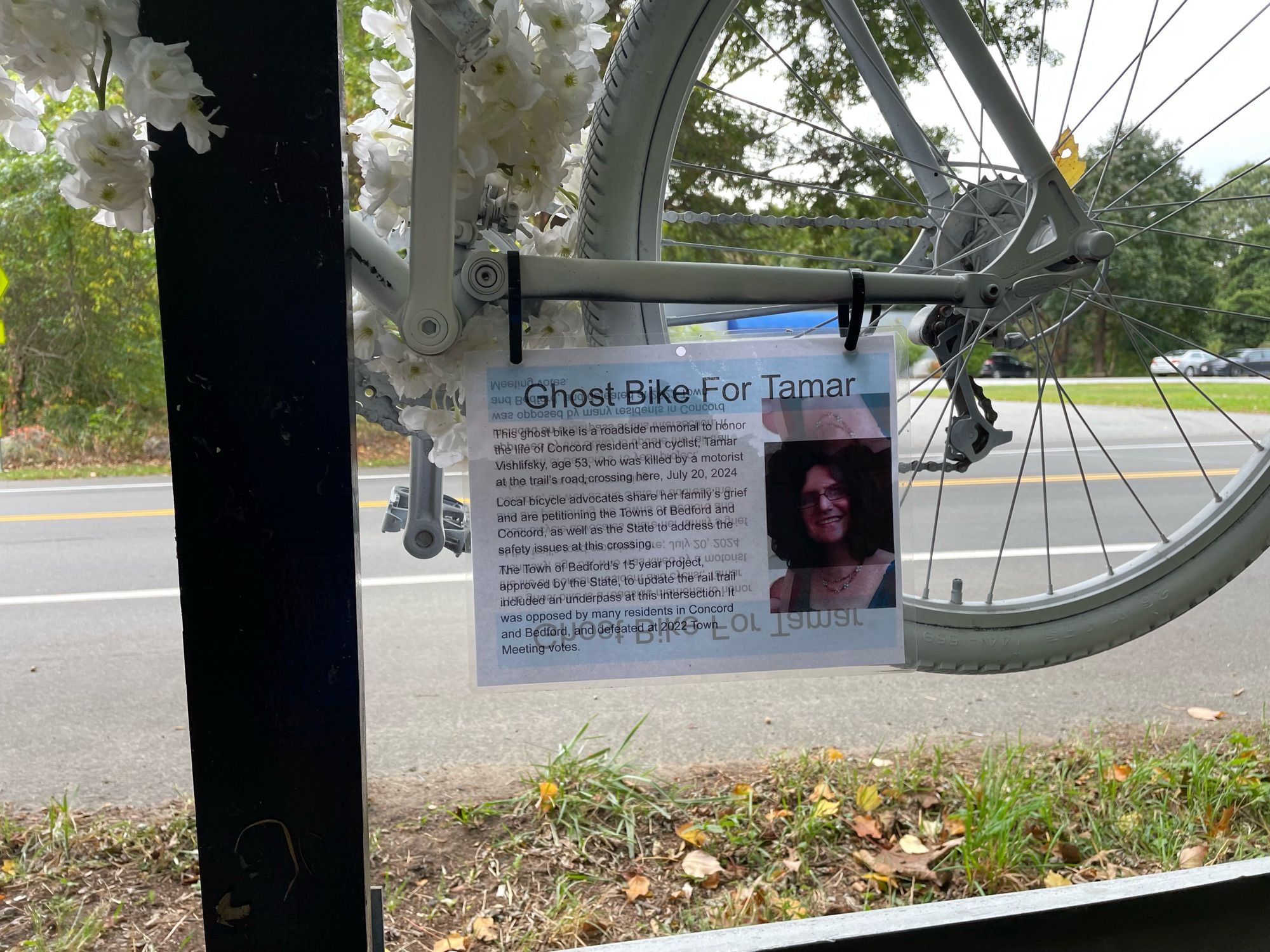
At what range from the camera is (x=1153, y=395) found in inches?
325

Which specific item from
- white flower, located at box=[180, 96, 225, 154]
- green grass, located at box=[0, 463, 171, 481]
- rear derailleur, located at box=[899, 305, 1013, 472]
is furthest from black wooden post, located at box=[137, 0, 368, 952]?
green grass, located at box=[0, 463, 171, 481]

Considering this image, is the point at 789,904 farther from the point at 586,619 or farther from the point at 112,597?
the point at 112,597

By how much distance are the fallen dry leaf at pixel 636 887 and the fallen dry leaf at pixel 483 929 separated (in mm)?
229

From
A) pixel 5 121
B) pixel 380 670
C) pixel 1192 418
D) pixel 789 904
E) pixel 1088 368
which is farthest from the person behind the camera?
pixel 1192 418

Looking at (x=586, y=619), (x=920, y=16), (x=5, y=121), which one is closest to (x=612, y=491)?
(x=586, y=619)

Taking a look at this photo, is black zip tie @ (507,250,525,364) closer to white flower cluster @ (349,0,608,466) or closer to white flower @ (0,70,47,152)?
white flower cluster @ (349,0,608,466)

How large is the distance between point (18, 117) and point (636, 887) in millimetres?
1392

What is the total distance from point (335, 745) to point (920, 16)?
1.92 m

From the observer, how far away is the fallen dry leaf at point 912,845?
164 cm

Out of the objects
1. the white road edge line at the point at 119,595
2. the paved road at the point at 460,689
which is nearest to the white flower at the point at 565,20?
the paved road at the point at 460,689

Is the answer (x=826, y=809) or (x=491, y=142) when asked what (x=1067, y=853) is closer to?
(x=826, y=809)

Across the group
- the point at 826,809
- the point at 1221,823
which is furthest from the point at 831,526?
the point at 1221,823

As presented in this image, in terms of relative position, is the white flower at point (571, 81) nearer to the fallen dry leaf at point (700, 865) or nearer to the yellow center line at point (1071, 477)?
the fallen dry leaf at point (700, 865)

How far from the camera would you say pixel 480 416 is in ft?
2.42
